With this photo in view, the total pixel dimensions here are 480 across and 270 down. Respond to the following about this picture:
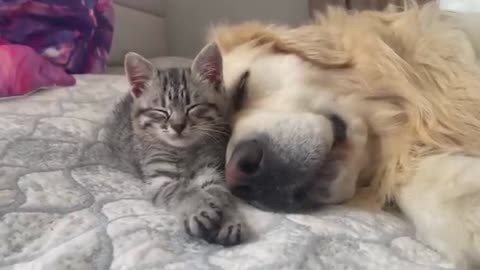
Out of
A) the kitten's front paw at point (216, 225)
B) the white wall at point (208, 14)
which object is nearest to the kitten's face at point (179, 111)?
the kitten's front paw at point (216, 225)

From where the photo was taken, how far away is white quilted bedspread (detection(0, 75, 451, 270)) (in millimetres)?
734

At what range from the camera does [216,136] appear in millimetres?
1123

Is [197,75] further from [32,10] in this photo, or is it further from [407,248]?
[32,10]

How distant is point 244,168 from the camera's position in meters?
0.97

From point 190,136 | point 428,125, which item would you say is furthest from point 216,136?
point 428,125

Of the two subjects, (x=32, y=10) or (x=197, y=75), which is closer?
(x=197, y=75)

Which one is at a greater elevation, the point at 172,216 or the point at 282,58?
the point at 282,58

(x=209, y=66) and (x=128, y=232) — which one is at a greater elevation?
(x=209, y=66)

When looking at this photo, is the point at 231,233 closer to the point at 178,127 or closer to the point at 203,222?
the point at 203,222

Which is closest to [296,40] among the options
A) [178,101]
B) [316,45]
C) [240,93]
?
[316,45]

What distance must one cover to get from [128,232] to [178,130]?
304mm

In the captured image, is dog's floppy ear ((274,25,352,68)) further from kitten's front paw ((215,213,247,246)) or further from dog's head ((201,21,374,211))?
kitten's front paw ((215,213,247,246))

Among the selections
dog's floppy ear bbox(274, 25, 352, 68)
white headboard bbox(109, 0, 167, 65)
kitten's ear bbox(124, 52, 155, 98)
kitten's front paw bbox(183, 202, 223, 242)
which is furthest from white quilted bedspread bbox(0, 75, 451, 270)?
white headboard bbox(109, 0, 167, 65)

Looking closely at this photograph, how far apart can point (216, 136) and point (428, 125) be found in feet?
1.19
